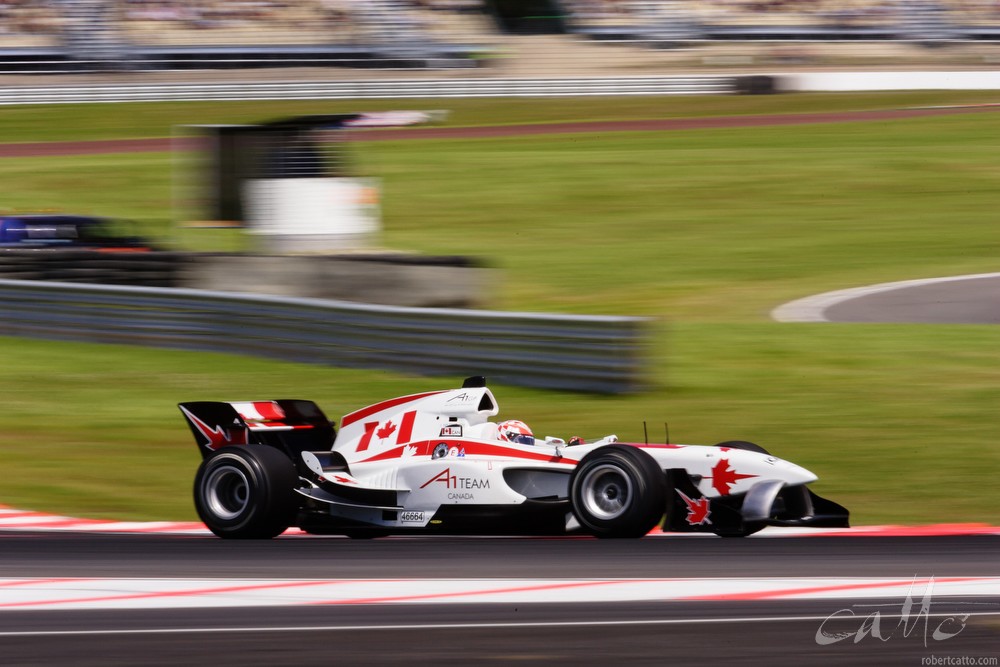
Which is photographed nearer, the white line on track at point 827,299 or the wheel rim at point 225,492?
the wheel rim at point 225,492

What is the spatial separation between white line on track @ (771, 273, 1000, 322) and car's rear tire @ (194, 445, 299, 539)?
8022 millimetres

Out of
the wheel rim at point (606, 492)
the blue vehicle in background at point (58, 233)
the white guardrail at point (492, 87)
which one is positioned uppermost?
the white guardrail at point (492, 87)

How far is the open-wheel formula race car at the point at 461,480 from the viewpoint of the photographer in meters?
6.15

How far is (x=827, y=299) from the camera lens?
15203mm

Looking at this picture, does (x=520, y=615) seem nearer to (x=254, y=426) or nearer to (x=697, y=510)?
(x=697, y=510)

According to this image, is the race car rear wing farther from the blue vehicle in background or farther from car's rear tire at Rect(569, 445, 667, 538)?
the blue vehicle in background

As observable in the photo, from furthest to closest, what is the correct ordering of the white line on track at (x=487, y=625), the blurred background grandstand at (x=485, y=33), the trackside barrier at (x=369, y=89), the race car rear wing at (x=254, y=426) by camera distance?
1. the blurred background grandstand at (x=485, y=33)
2. the trackside barrier at (x=369, y=89)
3. the race car rear wing at (x=254, y=426)
4. the white line on track at (x=487, y=625)

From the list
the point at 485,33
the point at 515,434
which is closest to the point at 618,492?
the point at 515,434

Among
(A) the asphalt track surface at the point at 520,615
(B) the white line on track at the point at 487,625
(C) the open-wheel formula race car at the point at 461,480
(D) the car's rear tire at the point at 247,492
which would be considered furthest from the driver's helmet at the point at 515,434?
(B) the white line on track at the point at 487,625

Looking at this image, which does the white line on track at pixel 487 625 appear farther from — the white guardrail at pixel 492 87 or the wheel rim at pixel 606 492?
the white guardrail at pixel 492 87

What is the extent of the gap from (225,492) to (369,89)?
30.3m

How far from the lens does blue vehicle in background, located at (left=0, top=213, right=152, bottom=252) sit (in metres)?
15.0

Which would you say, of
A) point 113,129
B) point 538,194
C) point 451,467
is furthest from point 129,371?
point 113,129

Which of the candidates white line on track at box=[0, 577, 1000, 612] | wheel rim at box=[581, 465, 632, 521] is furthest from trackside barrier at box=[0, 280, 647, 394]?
white line on track at box=[0, 577, 1000, 612]
